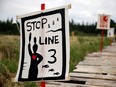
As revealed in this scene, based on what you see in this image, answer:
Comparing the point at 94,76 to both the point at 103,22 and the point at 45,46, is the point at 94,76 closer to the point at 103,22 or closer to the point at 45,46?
the point at 45,46

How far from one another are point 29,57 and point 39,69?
0.63ft

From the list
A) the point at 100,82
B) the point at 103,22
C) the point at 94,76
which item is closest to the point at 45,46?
the point at 100,82

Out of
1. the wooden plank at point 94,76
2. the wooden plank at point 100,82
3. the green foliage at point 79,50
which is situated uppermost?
the green foliage at point 79,50

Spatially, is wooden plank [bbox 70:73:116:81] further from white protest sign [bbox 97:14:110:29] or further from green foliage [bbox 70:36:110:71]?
white protest sign [bbox 97:14:110:29]

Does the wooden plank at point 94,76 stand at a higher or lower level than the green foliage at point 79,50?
lower

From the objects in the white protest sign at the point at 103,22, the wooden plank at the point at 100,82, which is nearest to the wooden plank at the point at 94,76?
the wooden plank at the point at 100,82

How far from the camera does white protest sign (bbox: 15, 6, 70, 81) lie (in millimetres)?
3547

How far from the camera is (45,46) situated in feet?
11.9

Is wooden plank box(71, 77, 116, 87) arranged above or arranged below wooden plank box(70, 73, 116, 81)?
below

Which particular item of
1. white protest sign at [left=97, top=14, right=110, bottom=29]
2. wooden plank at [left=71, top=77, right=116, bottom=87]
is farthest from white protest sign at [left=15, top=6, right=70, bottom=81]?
white protest sign at [left=97, top=14, right=110, bottom=29]

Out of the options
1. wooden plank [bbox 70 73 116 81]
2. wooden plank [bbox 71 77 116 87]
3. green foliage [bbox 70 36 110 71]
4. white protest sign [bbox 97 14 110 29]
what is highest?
white protest sign [bbox 97 14 110 29]

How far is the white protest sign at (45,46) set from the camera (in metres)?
3.55

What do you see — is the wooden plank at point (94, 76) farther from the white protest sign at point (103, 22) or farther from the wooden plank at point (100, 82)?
the white protest sign at point (103, 22)

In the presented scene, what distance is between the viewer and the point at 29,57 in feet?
12.4
